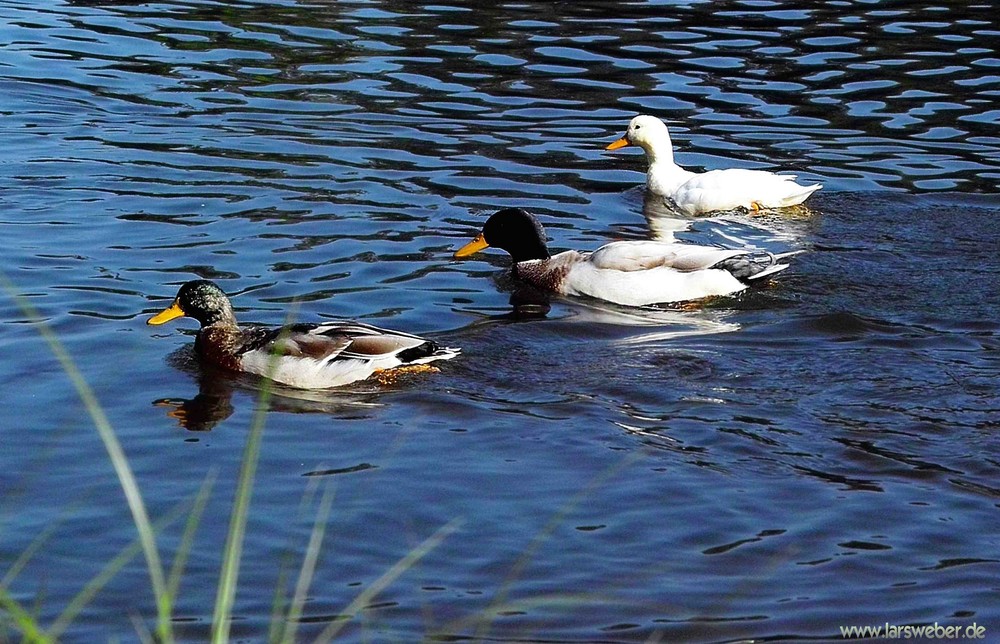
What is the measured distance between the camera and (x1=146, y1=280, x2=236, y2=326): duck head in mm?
9789

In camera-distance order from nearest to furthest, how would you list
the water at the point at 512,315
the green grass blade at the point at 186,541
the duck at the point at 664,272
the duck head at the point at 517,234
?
the green grass blade at the point at 186,541 < the water at the point at 512,315 < the duck at the point at 664,272 < the duck head at the point at 517,234

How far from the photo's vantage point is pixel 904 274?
11.3 meters

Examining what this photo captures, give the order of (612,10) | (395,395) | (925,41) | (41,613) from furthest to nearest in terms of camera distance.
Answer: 1. (612,10)
2. (925,41)
3. (395,395)
4. (41,613)

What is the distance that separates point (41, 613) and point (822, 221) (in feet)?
26.9

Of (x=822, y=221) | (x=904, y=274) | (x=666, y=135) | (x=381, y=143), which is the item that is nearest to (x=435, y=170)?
(x=381, y=143)

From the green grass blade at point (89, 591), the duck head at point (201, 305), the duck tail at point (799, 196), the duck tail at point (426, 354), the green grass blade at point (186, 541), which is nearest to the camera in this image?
the green grass blade at point (186, 541)

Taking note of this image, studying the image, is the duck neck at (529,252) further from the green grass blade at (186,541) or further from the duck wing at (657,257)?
the green grass blade at (186,541)

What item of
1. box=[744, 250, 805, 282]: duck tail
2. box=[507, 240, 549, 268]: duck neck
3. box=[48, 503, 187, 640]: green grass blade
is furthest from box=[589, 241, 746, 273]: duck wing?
box=[48, 503, 187, 640]: green grass blade

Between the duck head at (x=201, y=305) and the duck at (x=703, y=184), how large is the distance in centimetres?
490

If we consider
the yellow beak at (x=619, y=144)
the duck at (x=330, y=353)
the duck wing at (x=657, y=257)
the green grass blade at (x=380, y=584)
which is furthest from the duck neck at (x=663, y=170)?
the green grass blade at (x=380, y=584)

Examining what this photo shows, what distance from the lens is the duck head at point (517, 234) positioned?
1192cm

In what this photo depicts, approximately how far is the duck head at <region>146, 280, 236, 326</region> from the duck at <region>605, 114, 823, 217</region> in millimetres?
4896

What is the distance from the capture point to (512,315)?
11031mm

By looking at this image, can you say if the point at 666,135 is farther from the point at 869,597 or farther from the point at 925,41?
the point at 869,597
